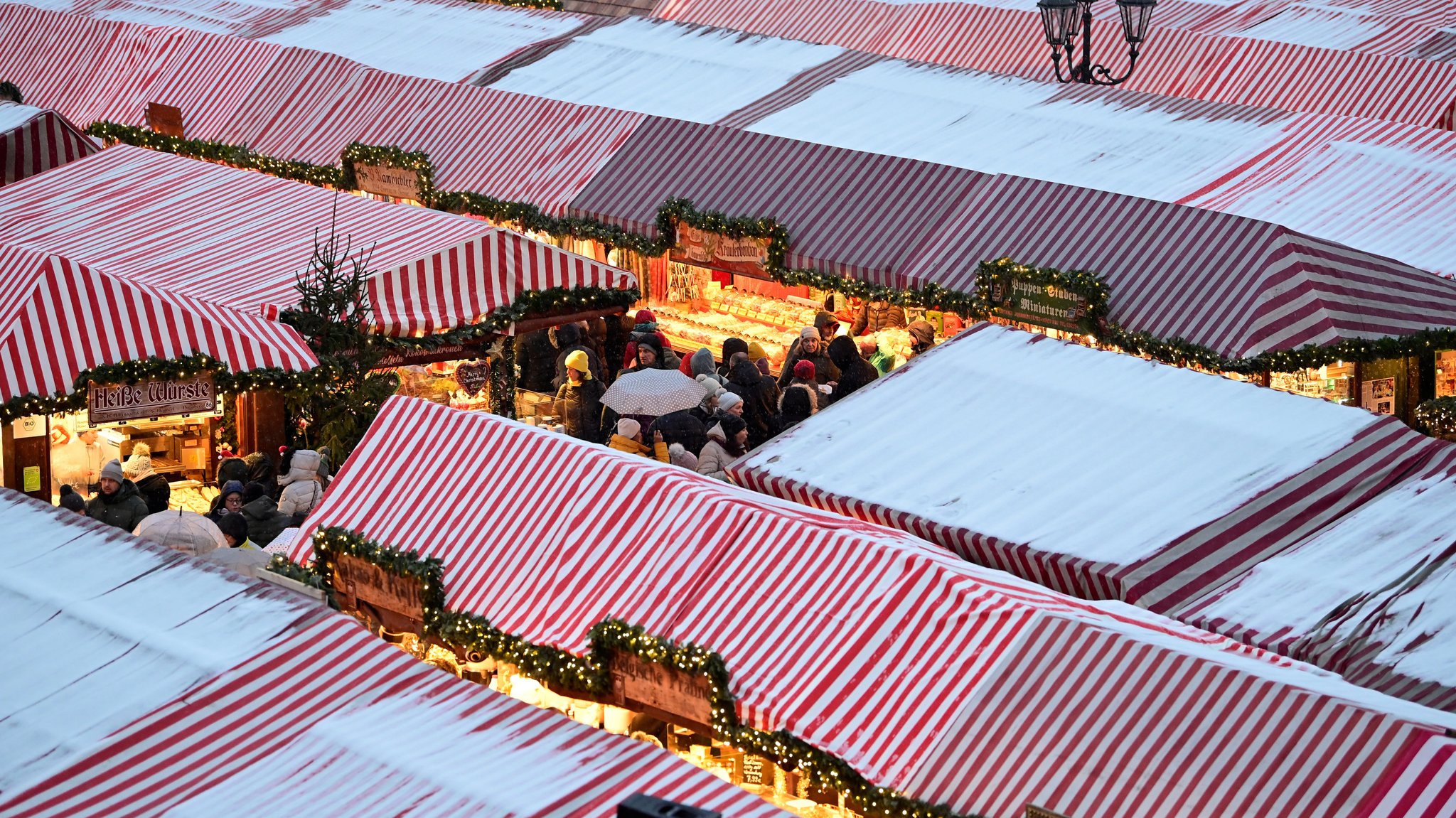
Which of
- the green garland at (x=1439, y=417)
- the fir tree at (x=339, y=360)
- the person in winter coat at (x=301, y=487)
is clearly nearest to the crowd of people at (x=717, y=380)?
the fir tree at (x=339, y=360)

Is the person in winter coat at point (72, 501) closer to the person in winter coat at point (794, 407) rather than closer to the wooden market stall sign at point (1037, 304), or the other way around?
the person in winter coat at point (794, 407)

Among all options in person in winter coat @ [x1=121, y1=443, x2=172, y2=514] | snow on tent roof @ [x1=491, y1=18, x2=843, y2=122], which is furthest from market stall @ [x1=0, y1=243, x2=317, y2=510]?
snow on tent roof @ [x1=491, y1=18, x2=843, y2=122]

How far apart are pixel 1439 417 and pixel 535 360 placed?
6.49m

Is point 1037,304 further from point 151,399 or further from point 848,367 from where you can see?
point 151,399

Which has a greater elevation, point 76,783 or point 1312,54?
point 1312,54

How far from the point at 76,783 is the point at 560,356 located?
8281 millimetres

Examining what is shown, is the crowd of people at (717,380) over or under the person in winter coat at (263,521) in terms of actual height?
over

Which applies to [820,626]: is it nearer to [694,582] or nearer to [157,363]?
[694,582]

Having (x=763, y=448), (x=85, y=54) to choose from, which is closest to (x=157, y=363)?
(x=763, y=448)

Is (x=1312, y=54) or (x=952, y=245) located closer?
(x=952, y=245)

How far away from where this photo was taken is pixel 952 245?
54.1 feet

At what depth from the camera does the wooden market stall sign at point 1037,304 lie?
50.6 feet

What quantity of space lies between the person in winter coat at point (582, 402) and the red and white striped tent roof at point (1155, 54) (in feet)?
27.9

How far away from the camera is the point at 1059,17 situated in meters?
16.1
